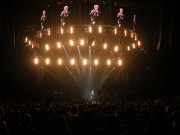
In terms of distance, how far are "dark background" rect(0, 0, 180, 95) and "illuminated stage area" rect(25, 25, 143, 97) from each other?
0.88 m

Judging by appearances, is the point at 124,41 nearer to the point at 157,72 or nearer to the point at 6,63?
the point at 157,72

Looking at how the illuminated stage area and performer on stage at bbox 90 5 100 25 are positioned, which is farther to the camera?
the illuminated stage area

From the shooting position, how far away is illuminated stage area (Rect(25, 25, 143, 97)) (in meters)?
28.8

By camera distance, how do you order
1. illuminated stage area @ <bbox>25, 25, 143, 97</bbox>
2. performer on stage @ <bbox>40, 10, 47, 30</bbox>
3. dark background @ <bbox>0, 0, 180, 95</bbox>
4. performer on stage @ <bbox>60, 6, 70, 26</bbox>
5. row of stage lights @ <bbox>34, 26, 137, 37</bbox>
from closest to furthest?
dark background @ <bbox>0, 0, 180, 95</bbox>
row of stage lights @ <bbox>34, 26, 137, 37</bbox>
performer on stage @ <bbox>60, 6, 70, 26</bbox>
performer on stage @ <bbox>40, 10, 47, 30</bbox>
illuminated stage area @ <bbox>25, 25, 143, 97</bbox>

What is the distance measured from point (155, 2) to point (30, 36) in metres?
11.1

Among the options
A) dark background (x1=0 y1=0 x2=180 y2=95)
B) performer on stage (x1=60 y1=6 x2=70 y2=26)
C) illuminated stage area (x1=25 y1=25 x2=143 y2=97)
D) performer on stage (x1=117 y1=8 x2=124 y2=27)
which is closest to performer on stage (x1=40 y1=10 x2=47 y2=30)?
→ dark background (x1=0 y1=0 x2=180 y2=95)

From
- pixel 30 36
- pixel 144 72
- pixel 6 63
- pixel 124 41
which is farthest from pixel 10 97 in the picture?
pixel 144 72

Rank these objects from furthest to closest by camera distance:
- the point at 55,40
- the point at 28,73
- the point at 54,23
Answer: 1. the point at 28,73
2. the point at 55,40
3. the point at 54,23

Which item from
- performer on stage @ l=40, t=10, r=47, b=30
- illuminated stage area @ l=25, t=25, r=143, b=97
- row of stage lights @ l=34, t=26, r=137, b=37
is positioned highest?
performer on stage @ l=40, t=10, r=47, b=30

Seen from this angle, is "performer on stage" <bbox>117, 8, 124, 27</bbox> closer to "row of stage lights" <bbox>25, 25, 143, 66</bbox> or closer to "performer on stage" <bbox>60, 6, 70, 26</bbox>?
"row of stage lights" <bbox>25, 25, 143, 66</bbox>

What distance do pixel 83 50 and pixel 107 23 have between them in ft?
23.7

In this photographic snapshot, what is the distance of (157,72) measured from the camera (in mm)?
32312

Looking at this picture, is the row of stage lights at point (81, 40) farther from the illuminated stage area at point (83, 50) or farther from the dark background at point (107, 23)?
the dark background at point (107, 23)

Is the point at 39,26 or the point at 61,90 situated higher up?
the point at 39,26
